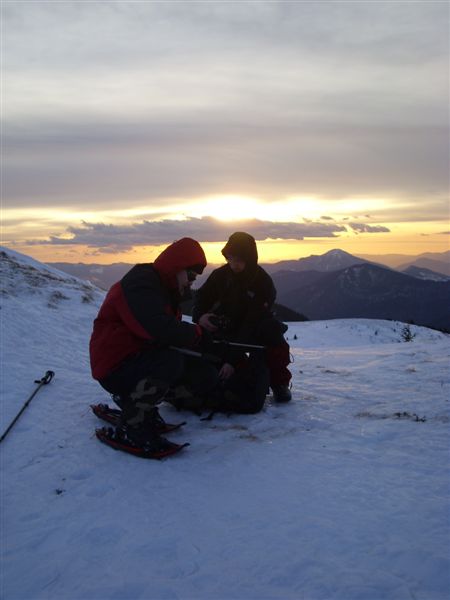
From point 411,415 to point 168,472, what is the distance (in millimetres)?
2817

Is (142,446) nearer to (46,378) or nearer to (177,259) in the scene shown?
(177,259)

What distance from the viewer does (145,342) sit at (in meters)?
4.81

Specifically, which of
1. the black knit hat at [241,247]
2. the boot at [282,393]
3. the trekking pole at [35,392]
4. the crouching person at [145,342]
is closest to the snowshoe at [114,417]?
the crouching person at [145,342]

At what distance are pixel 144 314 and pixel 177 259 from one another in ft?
2.03

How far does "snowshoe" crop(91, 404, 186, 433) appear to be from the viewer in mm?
5180

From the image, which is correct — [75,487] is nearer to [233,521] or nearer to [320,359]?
[233,521]

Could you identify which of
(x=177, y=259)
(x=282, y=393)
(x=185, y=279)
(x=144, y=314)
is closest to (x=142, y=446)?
(x=144, y=314)

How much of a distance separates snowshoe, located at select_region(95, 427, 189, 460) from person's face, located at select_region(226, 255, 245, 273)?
2179 millimetres

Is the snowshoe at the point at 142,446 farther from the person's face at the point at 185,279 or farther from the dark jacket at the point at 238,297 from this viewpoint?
the dark jacket at the point at 238,297

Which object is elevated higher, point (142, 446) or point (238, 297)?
point (238, 297)

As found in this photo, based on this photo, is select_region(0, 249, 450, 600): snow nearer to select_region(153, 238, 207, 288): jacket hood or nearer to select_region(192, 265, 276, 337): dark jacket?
select_region(192, 265, 276, 337): dark jacket

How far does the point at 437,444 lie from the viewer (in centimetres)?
468

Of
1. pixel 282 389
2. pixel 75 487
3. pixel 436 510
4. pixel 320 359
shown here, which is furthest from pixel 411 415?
pixel 320 359

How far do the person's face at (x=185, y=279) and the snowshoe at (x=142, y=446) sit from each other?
143 cm
